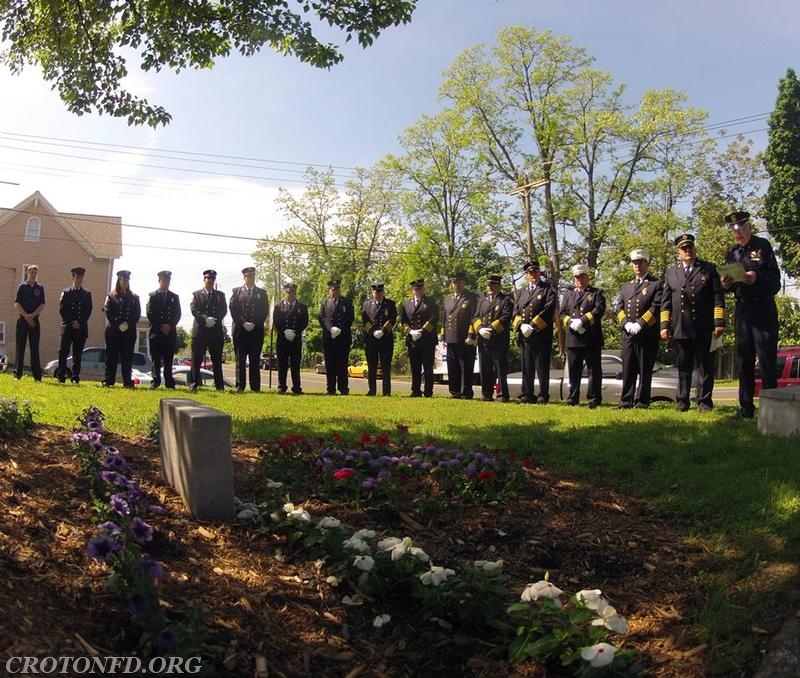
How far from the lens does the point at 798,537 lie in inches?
147

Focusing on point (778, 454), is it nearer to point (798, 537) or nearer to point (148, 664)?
point (798, 537)

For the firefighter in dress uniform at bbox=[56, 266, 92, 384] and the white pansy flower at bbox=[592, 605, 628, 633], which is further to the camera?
the firefighter in dress uniform at bbox=[56, 266, 92, 384]

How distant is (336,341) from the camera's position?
40.7 feet

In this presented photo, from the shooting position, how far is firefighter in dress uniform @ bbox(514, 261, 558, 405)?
10469 millimetres

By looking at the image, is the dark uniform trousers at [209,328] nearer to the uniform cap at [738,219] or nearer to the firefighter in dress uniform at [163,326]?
the firefighter in dress uniform at [163,326]

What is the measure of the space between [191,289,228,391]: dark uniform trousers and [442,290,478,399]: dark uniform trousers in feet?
12.3

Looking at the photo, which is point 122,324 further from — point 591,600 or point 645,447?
point 591,600

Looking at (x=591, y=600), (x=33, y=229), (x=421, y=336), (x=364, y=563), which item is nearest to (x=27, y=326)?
(x=421, y=336)

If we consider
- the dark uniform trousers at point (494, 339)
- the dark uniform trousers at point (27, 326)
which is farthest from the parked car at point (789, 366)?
the dark uniform trousers at point (27, 326)

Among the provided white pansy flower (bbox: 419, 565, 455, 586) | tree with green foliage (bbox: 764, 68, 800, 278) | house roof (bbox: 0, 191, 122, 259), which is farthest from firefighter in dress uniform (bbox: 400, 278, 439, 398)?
tree with green foliage (bbox: 764, 68, 800, 278)

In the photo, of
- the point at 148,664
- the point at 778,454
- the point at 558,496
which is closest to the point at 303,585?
the point at 148,664

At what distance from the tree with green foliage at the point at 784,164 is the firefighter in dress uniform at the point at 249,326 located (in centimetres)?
3788

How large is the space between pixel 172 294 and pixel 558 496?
8.97 metres

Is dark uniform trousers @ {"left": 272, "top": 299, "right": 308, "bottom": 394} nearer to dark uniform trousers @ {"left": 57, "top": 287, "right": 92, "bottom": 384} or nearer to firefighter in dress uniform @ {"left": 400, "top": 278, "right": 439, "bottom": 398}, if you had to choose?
firefighter in dress uniform @ {"left": 400, "top": 278, "right": 439, "bottom": 398}
